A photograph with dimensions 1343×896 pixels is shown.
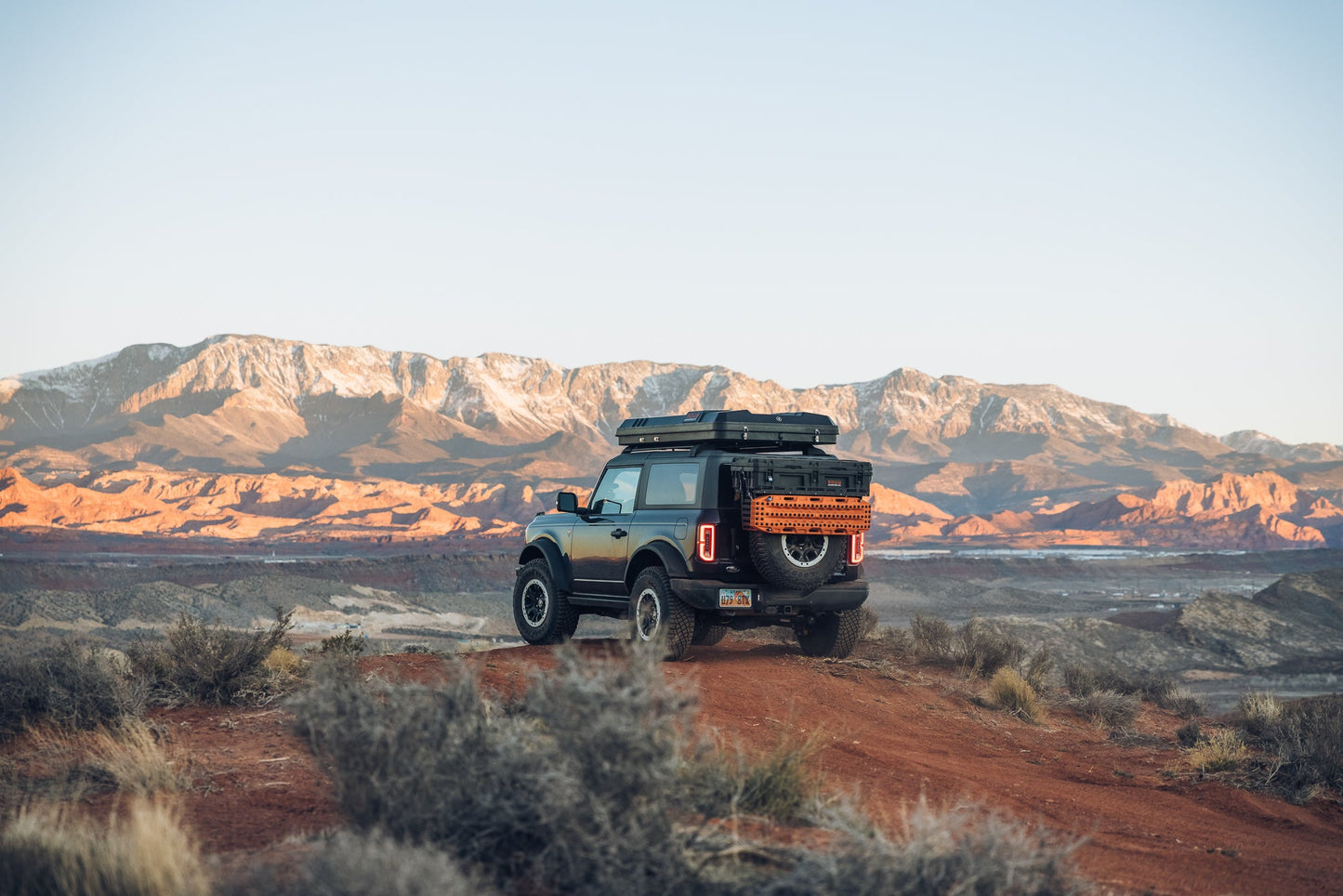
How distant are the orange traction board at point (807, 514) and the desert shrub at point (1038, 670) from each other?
627 centimetres

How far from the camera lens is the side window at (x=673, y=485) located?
12.5 meters

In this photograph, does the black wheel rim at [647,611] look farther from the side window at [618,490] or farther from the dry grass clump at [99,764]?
the dry grass clump at [99,764]

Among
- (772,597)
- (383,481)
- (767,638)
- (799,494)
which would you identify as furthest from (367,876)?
(383,481)

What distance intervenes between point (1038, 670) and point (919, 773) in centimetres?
966

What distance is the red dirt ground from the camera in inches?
280

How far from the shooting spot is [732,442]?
1289 cm

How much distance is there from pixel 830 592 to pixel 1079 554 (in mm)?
108807

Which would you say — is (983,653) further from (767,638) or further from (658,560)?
(658,560)

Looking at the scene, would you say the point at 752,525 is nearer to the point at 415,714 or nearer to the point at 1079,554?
the point at 415,714

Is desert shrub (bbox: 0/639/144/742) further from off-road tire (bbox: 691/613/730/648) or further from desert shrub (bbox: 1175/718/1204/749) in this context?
desert shrub (bbox: 1175/718/1204/749)

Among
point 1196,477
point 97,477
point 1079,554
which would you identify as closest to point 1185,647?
point 1079,554

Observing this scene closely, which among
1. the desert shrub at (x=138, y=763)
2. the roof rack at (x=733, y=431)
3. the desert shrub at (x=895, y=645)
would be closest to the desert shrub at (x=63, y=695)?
the desert shrub at (x=138, y=763)

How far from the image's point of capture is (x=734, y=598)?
12156 mm

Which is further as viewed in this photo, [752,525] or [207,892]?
[752,525]
